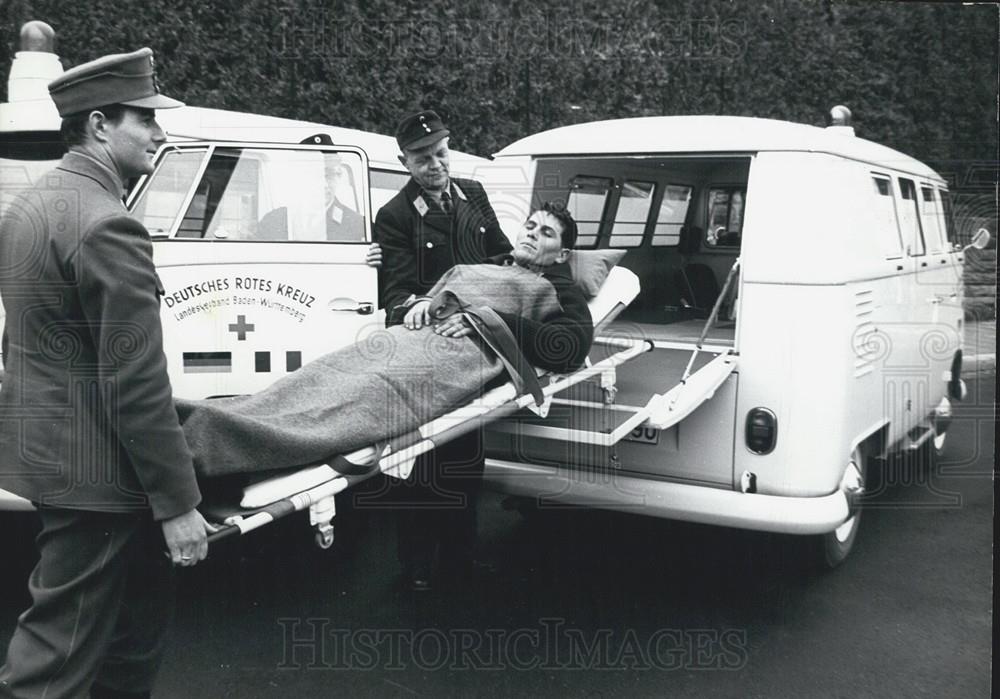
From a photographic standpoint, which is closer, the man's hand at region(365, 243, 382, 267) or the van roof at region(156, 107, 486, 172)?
the man's hand at region(365, 243, 382, 267)

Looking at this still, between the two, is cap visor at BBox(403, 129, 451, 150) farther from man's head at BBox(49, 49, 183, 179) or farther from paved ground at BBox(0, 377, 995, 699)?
paved ground at BBox(0, 377, 995, 699)

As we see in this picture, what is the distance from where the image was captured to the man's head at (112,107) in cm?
211

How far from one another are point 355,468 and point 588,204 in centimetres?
251

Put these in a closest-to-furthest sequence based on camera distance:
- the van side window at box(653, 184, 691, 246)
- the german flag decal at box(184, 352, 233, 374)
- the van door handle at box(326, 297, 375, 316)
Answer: the german flag decal at box(184, 352, 233, 374), the van door handle at box(326, 297, 375, 316), the van side window at box(653, 184, 691, 246)

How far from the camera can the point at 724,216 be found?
5.65 metres

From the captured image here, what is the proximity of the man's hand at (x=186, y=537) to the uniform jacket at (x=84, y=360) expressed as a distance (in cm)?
4

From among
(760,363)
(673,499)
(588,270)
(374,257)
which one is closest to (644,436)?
(673,499)

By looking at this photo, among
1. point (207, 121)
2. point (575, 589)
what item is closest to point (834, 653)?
point (575, 589)

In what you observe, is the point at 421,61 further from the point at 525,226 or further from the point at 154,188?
the point at 154,188

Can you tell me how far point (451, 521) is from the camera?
385 cm

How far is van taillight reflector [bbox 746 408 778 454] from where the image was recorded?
3.52 m

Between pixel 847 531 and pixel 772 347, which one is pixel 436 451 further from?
pixel 847 531

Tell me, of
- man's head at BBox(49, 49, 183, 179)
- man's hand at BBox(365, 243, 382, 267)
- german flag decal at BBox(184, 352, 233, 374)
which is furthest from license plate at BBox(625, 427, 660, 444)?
man's head at BBox(49, 49, 183, 179)

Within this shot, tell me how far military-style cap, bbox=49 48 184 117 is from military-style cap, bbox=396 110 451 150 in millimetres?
1561
